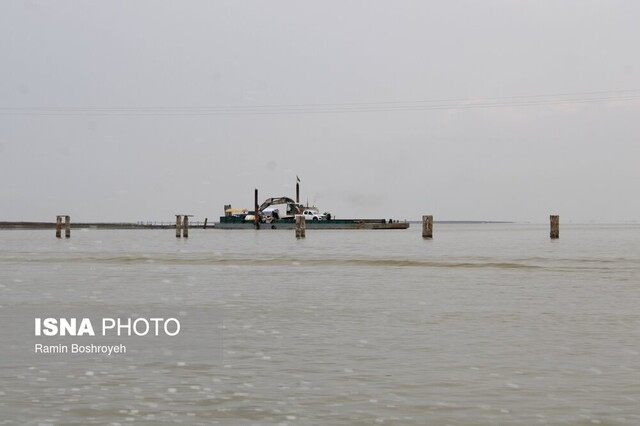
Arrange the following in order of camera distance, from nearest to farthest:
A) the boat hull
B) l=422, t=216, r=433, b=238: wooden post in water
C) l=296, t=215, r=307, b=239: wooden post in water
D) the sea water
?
the sea water < l=296, t=215, r=307, b=239: wooden post in water < l=422, t=216, r=433, b=238: wooden post in water < the boat hull

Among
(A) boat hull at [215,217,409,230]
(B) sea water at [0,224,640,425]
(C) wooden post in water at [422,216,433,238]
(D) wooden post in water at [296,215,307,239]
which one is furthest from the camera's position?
(A) boat hull at [215,217,409,230]

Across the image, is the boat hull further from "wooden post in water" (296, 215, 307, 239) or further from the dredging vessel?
"wooden post in water" (296, 215, 307, 239)

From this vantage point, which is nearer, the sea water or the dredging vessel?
the sea water

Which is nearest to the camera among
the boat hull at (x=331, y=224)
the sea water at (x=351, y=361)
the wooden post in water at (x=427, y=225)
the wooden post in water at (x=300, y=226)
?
the sea water at (x=351, y=361)

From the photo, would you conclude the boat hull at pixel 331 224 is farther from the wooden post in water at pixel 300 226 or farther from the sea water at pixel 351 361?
the sea water at pixel 351 361

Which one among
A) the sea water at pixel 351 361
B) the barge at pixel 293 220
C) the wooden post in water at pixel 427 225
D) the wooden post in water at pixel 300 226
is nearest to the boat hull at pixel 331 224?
the barge at pixel 293 220

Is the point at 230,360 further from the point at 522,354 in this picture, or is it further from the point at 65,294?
the point at 65,294

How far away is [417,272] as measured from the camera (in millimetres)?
38156

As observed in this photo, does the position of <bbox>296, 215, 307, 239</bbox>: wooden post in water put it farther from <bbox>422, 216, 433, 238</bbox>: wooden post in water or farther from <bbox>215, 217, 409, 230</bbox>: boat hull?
<bbox>215, 217, 409, 230</bbox>: boat hull

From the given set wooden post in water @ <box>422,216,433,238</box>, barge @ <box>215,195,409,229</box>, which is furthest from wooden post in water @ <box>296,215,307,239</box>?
barge @ <box>215,195,409,229</box>

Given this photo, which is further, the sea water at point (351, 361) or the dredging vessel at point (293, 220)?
the dredging vessel at point (293, 220)

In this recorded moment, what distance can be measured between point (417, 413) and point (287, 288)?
19.7 meters

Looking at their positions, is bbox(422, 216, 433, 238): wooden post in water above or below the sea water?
above

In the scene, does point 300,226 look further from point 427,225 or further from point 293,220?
point 293,220
